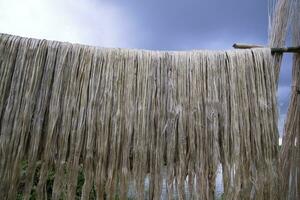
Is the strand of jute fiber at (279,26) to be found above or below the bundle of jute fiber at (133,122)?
above

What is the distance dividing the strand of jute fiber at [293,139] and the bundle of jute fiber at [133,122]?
262 millimetres

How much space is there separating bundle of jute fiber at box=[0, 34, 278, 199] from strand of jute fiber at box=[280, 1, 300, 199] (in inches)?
10.3

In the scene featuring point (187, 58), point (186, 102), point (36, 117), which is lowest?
point (36, 117)

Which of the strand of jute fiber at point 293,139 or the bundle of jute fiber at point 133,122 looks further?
the strand of jute fiber at point 293,139

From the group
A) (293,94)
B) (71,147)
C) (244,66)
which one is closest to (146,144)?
(71,147)

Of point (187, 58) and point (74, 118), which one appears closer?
point (74, 118)

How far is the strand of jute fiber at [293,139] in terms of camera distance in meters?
2.35

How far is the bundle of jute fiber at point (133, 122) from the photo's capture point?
206cm

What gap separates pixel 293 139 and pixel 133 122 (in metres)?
1.01

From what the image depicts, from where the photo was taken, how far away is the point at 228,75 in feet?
7.38

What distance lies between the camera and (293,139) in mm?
2396

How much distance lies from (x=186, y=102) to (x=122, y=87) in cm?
37

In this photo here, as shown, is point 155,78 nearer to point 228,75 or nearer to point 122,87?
point 122,87

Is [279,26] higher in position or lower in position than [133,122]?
higher
